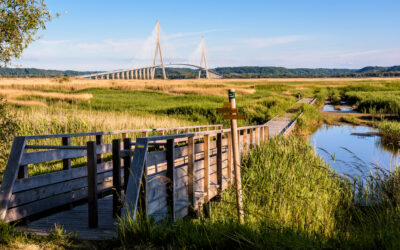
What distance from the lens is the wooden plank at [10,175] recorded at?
4610 millimetres

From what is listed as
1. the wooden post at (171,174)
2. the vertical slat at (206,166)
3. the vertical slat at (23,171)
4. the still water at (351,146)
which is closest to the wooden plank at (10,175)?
the vertical slat at (23,171)

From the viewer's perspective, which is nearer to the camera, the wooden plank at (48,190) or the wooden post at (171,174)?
the wooden plank at (48,190)

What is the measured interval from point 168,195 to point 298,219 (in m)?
1.68

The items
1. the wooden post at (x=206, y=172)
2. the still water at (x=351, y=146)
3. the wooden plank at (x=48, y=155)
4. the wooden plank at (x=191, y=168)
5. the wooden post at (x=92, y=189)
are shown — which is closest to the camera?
the wooden post at (x=92, y=189)

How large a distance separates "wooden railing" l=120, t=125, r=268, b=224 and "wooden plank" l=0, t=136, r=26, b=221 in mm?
1227

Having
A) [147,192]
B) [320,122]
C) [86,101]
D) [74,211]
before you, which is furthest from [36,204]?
[86,101]

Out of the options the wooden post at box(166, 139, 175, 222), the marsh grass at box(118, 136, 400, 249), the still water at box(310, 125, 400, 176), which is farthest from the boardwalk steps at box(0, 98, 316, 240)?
the still water at box(310, 125, 400, 176)

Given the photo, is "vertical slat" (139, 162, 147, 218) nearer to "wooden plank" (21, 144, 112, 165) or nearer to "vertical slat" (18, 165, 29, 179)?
"wooden plank" (21, 144, 112, 165)

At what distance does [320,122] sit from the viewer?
21.3 m

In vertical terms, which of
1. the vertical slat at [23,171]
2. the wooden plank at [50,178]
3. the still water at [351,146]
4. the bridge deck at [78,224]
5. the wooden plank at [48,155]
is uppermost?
the wooden plank at [48,155]

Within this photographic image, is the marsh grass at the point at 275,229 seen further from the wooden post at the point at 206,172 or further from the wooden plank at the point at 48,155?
the wooden plank at the point at 48,155

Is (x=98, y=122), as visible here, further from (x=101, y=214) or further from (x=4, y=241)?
(x=4, y=241)

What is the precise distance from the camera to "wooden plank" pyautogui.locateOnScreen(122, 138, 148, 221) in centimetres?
434

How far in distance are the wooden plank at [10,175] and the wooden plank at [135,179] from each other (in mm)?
1405
